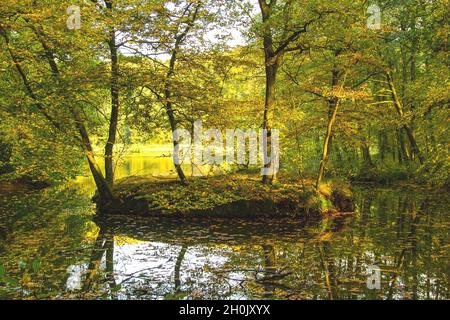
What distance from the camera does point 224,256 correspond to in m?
9.70

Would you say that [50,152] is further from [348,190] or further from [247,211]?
[348,190]

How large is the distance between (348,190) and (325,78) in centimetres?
674

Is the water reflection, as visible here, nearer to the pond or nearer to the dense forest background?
the pond

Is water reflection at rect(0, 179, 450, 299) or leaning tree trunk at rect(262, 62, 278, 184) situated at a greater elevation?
leaning tree trunk at rect(262, 62, 278, 184)

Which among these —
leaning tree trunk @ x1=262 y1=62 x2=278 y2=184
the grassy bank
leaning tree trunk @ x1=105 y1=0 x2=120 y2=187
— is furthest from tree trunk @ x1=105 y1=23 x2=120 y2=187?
leaning tree trunk @ x1=262 y1=62 x2=278 y2=184

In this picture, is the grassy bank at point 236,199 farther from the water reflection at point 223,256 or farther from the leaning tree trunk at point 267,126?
the water reflection at point 223,256

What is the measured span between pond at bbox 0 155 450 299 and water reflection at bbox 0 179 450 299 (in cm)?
2

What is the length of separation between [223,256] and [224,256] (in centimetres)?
3

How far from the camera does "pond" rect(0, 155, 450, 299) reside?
7.21m

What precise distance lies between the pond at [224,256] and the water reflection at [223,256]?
0.08 ft

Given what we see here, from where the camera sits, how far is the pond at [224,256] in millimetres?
7207

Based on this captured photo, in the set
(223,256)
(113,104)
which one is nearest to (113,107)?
(113,104)
